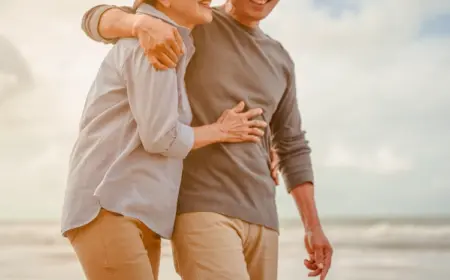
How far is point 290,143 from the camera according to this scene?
53.8 inches

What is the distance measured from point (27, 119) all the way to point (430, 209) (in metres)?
1.58

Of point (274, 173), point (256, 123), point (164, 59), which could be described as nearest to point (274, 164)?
point (274, 173)

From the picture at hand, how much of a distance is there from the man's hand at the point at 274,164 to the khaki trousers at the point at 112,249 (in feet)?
1.14

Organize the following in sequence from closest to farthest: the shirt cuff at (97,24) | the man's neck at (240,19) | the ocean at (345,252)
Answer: the shirt cuff at (97,24) < the man's neck at (240,19) < the ocean at (345,252)

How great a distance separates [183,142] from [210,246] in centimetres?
18

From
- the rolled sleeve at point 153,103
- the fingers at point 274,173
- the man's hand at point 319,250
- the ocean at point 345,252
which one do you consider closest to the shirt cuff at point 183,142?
the rolled sleeve at point 153,103

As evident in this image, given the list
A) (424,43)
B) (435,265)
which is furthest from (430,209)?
(424,43)

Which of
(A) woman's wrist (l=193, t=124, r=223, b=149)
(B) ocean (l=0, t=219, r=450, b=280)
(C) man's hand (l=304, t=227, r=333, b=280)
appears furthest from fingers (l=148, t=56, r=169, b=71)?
(B) ocean (l=0, t=219, r=450, b=280)

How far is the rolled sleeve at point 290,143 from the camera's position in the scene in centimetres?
135

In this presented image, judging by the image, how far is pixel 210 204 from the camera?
116 cm

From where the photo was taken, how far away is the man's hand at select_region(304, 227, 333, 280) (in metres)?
1.35

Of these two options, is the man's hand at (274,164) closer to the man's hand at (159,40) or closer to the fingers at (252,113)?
the fingers at (252,113)

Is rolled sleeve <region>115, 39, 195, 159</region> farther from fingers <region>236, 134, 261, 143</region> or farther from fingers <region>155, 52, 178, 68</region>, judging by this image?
fingers <region>236, 134, 261, 143</region>

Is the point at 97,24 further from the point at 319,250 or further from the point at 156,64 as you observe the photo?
the point at 319,250
